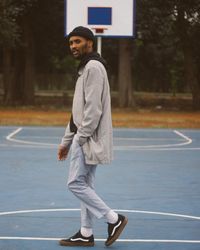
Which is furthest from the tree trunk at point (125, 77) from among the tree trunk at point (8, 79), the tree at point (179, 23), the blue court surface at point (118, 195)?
the blue court surface at point (118, 195)

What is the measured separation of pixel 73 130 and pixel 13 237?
1.19m

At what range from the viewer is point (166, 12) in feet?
115

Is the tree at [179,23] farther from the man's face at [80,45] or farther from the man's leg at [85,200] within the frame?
the man's leg at [85,200]

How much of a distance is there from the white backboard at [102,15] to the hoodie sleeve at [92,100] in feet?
31.4

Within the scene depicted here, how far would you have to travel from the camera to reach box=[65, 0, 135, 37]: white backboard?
632 inches

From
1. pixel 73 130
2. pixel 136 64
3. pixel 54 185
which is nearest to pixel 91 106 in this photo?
pixel 73 130

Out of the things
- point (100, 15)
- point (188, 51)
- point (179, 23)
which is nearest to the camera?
point (100, 15)

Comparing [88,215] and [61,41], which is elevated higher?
[88,215]

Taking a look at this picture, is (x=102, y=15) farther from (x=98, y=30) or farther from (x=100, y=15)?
(x=98, y=30)

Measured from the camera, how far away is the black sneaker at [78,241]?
6.78 m

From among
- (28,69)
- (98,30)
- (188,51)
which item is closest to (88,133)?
(98,30)

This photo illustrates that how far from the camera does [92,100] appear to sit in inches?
255

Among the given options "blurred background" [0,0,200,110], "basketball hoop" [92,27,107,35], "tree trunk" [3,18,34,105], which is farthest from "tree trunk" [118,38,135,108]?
"basketball hoop" [92,27,107,35]

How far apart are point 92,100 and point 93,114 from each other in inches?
4.8
